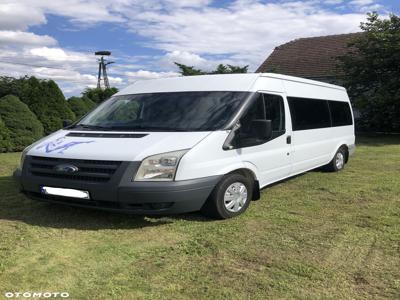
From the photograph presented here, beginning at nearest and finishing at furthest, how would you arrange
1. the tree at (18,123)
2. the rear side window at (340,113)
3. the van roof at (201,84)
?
1. the van roof at (201,84)
2. the rear side window at (340,113)
3. the tree at (18,123)

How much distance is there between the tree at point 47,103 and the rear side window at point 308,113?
931 cm

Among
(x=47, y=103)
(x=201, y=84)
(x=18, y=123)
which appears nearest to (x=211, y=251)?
(x=201, y=84)

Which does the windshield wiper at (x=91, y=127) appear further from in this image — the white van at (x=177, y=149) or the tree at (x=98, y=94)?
the tree at (x=98, y=94)

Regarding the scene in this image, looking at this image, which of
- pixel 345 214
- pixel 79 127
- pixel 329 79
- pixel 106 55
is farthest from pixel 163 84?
pixel 106 55

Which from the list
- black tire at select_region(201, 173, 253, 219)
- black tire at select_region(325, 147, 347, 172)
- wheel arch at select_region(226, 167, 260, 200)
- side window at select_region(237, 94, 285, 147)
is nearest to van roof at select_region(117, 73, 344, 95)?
side window at select_region(237, 94, 285, 147)

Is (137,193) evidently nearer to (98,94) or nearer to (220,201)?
(220,201)

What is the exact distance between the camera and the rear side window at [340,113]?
9484 millimetres

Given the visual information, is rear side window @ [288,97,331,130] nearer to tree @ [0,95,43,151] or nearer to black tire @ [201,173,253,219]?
black tire @ [201,173,253,219]

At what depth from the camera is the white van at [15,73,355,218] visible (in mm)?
5281

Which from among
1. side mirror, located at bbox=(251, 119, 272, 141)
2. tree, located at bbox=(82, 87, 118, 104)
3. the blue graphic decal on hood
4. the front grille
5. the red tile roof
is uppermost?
the red tile roof

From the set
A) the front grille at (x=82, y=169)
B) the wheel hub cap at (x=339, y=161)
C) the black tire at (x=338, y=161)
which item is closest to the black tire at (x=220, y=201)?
the front grille at (x=82, y=169)

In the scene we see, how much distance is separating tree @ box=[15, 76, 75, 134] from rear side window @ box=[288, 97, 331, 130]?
9309 mm

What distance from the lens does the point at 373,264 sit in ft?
14.4

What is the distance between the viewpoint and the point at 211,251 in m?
4.74
